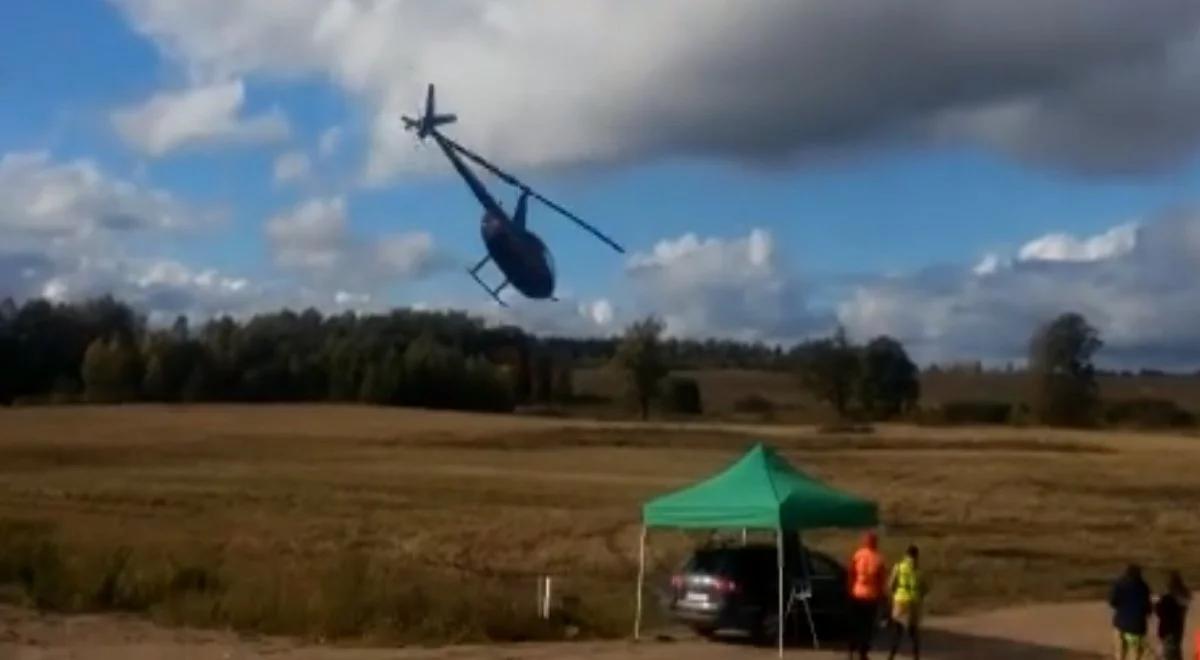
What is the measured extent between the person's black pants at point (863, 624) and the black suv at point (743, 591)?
6.64ft

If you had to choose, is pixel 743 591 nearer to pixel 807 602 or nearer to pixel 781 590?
pixel 781 590

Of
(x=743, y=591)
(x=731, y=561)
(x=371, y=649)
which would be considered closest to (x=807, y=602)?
(x=743, y=591)

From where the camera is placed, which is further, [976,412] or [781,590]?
[976,412]

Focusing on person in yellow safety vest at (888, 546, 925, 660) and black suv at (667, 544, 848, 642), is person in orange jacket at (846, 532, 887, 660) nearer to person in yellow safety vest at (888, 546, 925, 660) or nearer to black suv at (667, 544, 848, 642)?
person in yellow safety vest at (888, 546, 925, 660)

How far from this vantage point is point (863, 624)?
82.6ft

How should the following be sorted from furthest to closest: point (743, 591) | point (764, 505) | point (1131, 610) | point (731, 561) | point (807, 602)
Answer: point (807, 602) → point (731, 561) → point (743, 591) → point (764, 505) → point (1131, 610)

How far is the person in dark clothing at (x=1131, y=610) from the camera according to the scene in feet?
78.6

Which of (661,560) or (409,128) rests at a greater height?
(409,128)

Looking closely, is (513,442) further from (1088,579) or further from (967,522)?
(1088,579)

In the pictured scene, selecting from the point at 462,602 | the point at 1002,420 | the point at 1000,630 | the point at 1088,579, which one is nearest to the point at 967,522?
the point at 1088,579

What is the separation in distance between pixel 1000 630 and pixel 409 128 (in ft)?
108

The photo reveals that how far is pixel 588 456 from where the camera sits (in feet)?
265

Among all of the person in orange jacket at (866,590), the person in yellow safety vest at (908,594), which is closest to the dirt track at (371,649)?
the person in orange jacket at (866,590)

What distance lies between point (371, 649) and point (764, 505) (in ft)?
17.7
